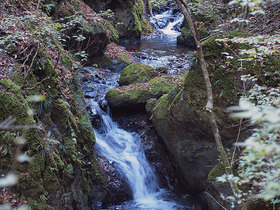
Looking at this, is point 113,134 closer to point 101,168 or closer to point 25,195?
point 101,168

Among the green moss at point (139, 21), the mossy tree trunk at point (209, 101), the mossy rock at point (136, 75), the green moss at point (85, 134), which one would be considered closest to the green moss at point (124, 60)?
the mossy rock at point (136, 75)

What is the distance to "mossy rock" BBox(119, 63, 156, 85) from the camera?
10.3 m

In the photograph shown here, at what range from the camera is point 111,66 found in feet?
41.1

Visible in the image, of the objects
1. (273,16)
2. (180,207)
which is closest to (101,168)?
(180,207)

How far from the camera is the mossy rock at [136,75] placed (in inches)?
404

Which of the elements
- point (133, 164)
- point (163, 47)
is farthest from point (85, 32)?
point (163, 47)

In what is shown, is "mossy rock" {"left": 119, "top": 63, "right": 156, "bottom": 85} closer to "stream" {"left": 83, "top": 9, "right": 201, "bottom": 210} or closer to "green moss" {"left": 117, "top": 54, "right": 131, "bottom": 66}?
"stream" {"left": 83, "top": 9, "right": 201, "bottom": 210}

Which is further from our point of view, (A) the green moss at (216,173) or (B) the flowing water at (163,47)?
(B) the flowing water at (163,47)

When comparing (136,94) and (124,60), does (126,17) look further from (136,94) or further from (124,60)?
(136,94)

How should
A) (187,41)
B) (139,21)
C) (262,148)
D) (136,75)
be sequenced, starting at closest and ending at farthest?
1. (262,148)
2. (136,75)
3. (187,41)
4. (139,21)

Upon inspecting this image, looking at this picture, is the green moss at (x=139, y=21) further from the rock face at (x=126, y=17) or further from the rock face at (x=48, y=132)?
the rock face at (x=48, y=132)

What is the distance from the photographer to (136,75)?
10.4 metres

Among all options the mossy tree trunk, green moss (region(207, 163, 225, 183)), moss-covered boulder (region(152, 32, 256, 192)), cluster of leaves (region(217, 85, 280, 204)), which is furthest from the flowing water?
cluster of leaves (region(217, 85, 280, 204))

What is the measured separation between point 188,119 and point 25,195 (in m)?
3.85
